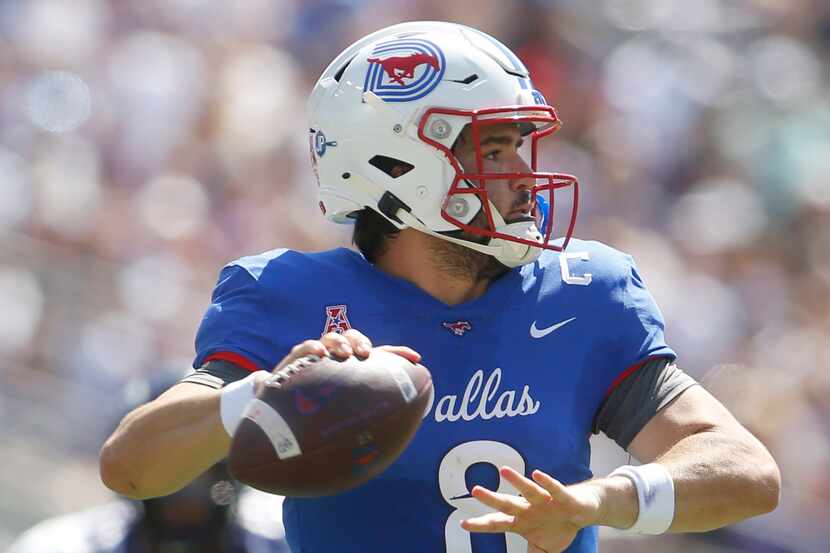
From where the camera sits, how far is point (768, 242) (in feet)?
24.2

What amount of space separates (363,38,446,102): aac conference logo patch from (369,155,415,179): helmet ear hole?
131mm

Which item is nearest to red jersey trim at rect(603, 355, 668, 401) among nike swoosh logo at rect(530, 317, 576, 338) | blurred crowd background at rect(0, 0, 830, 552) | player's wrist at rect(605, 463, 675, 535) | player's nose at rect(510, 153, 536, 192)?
nike swoosh logo at rect(530, 317, 576, 338)

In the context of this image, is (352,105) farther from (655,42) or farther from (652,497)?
(655,42)

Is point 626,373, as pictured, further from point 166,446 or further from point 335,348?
point 166,446

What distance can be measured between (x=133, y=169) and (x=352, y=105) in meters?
3.98

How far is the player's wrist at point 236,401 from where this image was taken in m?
2.55

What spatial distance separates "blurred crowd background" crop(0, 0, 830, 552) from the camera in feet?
19.6

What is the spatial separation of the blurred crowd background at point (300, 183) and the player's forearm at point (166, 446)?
2685mm

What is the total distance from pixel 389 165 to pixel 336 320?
403 mm

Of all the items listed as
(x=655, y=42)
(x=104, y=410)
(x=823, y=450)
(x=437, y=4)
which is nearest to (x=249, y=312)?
(x=104, y=410)

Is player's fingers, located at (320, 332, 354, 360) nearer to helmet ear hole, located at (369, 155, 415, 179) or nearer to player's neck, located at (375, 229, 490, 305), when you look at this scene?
player's neck, located at (375, 229, 490, 305)

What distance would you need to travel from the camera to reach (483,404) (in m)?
2.82

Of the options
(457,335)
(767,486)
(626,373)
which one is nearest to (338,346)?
(457,335)

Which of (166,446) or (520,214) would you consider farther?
(520,214)
